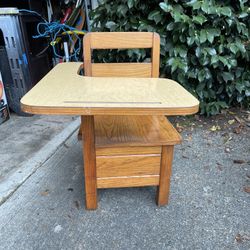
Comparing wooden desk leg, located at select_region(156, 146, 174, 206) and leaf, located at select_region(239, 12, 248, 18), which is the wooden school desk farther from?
leaf, located at select_region(239, 12, 248, 18)

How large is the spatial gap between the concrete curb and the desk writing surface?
2.57 ft

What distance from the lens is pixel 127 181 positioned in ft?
3.80

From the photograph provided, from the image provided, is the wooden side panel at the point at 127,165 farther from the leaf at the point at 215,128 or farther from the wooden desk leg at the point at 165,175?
the leaf at the point at 215,128

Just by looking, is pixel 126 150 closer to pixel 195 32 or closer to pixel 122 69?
pixel 122 69

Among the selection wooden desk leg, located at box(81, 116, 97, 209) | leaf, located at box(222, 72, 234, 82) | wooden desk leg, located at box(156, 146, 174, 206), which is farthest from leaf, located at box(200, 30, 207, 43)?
wooden desk leg, located at box(81, 116, 97, 209)

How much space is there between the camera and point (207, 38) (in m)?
1.79

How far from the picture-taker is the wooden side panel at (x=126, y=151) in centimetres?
105

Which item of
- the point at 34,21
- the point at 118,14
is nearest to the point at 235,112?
the point at 118,14

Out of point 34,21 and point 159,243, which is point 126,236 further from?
point 34,21

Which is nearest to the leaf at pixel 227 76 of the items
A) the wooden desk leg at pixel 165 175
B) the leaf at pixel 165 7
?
the leaf at pixel 165 7

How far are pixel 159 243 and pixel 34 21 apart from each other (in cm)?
239

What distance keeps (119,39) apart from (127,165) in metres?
0.71

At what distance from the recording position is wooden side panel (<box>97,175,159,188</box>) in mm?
1146

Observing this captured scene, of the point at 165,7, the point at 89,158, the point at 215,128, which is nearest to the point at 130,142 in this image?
the point at 89,158
